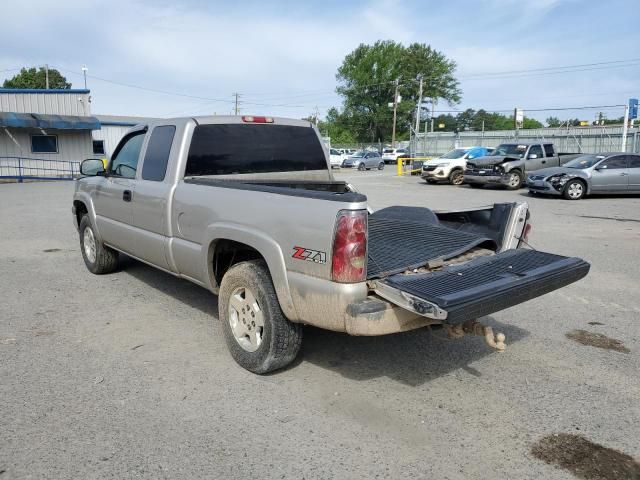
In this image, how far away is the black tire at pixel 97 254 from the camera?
6422mm

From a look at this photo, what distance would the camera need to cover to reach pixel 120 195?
5484 millimetres

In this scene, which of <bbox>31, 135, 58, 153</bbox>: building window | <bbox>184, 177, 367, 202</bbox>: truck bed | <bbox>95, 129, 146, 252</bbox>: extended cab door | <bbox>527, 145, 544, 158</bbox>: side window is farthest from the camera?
<bbox>31, 135, 58, 153</bbox>: building window

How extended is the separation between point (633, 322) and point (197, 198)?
423cm

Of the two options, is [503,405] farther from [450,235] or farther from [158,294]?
[158,294]

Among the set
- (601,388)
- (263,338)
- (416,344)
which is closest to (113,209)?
(263,338)

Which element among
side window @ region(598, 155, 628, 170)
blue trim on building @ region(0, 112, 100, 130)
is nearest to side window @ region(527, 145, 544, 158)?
side window @ region(598, 155, 628, 170)

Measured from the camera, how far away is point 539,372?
3918mm

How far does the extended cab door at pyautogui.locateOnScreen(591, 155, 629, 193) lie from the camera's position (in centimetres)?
1653

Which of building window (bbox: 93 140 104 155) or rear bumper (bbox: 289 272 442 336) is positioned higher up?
building window (bbox: 93 140 104 155)

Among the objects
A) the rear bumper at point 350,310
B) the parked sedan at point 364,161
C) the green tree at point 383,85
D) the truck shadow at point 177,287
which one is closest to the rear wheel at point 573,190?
the truck shadow at point 177,287

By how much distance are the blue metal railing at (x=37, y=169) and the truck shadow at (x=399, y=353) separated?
1009 inches

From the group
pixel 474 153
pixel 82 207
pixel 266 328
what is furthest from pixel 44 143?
pixel 266 328

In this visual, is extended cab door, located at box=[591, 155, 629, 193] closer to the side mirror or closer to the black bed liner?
the black bed liner

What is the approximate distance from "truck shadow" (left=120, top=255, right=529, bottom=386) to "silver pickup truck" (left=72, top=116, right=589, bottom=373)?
19.4 inches
